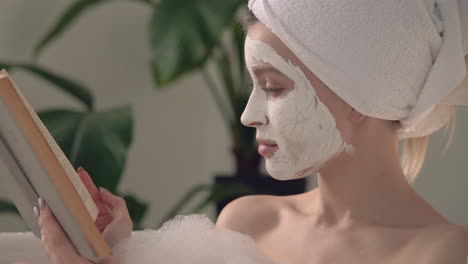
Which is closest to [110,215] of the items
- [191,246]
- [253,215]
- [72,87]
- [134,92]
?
[191,246]

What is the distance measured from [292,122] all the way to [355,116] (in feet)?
0.24

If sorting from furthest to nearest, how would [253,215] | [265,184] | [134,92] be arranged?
[134,92], [265,184], [253,215]

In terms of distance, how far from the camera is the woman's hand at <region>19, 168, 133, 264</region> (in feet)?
2.49

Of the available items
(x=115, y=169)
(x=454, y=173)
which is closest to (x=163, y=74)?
(x=115, y=169)

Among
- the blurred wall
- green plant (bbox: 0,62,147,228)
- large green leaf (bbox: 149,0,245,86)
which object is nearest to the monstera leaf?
green plant (bbox: 0,62,147,228)

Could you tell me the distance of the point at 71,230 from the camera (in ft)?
2.47

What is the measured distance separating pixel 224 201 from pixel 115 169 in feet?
1.89

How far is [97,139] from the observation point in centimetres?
130

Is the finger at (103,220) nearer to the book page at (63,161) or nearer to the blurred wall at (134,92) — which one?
the book page at (63,161)

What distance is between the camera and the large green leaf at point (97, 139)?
127cm

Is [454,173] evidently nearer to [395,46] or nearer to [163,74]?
[395,46]

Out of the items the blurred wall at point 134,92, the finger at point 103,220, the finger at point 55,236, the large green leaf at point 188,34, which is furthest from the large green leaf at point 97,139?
the blurred wall at point 134,92

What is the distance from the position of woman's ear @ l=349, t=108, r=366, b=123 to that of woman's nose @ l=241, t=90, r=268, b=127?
3.8 inches

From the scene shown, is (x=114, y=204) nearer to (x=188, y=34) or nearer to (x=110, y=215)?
(x=110, y=215)
